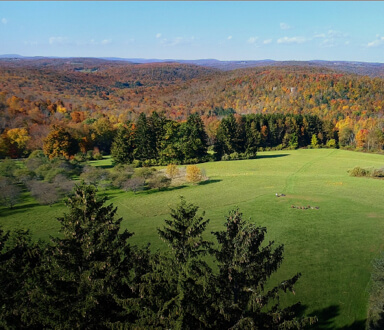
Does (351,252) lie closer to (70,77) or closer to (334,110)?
(334,110)

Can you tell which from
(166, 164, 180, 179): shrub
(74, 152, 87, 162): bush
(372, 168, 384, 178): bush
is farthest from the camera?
(74, 152, 87, 162): bush

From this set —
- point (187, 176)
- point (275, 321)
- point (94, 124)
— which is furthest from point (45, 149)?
point (275, 321)

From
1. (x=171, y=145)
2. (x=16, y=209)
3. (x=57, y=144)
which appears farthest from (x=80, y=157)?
(x=16, y=209)

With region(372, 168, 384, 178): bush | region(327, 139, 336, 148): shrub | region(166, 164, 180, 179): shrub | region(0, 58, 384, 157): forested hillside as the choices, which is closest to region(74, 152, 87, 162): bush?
region(0, 58, 384, 157): forested hillside

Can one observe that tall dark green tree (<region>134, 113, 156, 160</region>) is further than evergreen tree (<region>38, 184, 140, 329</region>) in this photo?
Yes

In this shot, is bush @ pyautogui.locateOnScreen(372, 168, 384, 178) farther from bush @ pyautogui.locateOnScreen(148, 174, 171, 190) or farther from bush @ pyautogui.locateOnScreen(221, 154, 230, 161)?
bush @ pyautogui.locateOnScreen(148, 174, 171, 190)

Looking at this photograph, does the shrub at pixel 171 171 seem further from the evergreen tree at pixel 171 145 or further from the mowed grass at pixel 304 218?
the evergreen tree at pixel 171 145

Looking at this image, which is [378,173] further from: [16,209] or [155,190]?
[16,209]

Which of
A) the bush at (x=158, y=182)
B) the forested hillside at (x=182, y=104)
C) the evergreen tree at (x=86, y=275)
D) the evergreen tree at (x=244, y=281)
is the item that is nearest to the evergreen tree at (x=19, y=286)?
the evergreen tree at (x=86, y=275)
